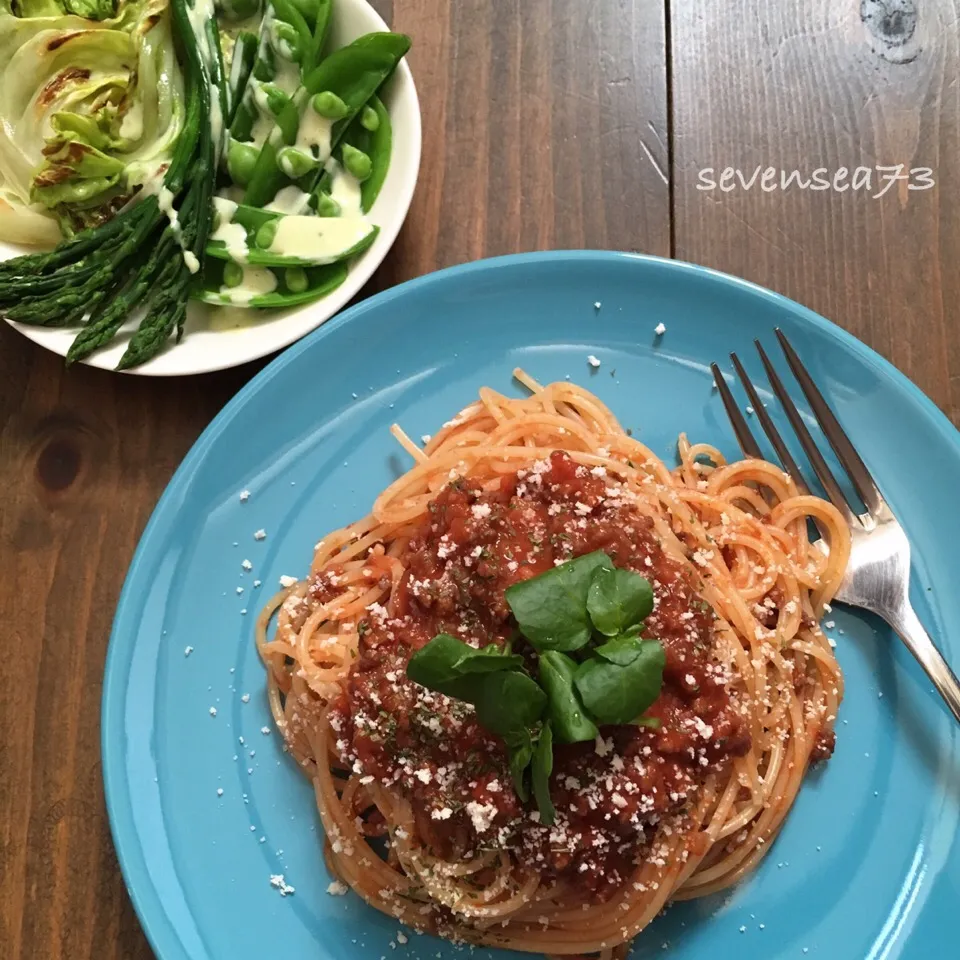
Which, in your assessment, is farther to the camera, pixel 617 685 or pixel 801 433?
pixel 801 433

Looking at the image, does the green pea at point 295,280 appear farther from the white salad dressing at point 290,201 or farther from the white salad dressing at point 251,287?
the white salad dressing at point 290,201

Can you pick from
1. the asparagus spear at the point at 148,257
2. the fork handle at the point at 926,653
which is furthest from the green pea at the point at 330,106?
the fork handle at the point at 926,653

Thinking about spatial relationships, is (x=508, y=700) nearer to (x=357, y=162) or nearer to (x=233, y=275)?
(x=233, y=275)

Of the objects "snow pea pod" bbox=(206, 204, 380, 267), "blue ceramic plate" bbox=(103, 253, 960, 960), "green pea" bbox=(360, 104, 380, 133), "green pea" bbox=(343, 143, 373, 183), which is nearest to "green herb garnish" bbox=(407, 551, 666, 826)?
"blue ceramic plate" bbox=(103, 253, 960, 960)

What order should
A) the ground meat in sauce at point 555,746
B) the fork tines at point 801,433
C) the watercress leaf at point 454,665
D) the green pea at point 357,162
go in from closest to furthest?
the watercress leaf at point 454,665
the ground meat in sauce at point 555,746
the fork tines at point 801,433
the green pea at point 357,162

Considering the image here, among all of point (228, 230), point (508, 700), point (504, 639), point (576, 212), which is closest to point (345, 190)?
point (228, 230)

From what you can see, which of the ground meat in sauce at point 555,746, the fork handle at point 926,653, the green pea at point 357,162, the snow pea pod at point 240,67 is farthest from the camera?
the snow pea pod at point 240,67
